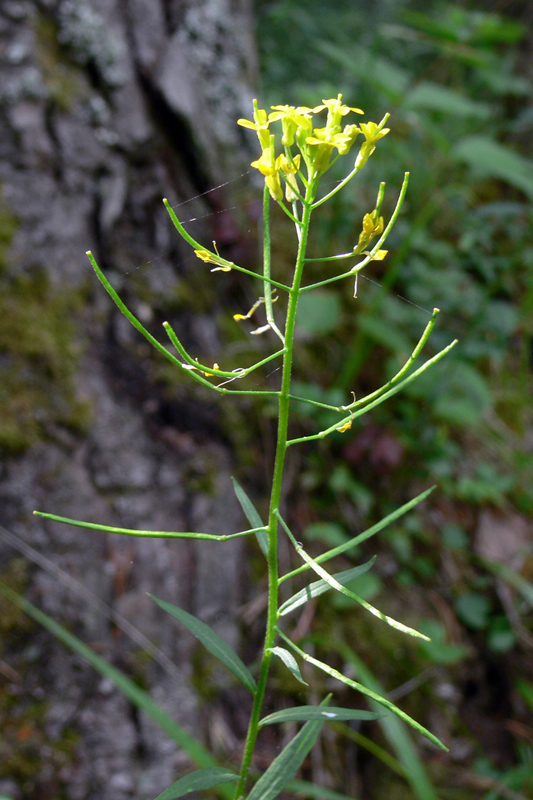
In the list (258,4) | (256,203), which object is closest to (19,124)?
(256,203)

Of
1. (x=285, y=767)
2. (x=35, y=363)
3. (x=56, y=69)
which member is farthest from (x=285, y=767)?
(x=56, y=69)

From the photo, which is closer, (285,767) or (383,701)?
(383,701)

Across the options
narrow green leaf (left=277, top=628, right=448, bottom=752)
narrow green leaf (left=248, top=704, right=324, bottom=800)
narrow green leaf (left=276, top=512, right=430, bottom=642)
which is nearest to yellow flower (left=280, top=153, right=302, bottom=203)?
narrow green leaf (left=276, top=512, right=430, bottom=642)

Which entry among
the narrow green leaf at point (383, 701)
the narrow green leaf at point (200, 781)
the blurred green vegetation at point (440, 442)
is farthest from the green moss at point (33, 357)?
the narrow green leaf at point (383, 701)

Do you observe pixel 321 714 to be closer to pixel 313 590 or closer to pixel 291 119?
pixel 313 590

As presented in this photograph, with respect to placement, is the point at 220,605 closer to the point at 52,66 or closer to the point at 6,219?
the point at 6,219

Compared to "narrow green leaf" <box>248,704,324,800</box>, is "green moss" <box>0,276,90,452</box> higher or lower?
lower

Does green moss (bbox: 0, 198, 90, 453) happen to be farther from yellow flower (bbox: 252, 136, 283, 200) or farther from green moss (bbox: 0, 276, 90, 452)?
yellow flower (bbox: 252, 136, 283, 200)
